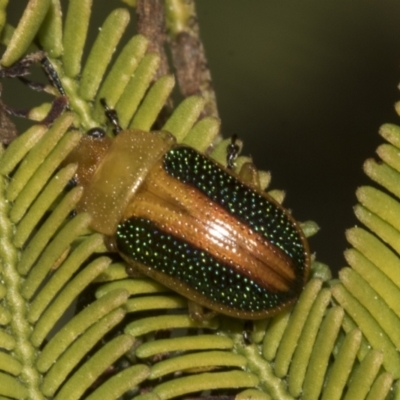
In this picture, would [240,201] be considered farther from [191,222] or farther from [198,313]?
[198,313]

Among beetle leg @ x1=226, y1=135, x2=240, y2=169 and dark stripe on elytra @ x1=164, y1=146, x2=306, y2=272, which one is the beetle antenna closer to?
dark stripe on elytra @ x1=164, y1=146, x2=306, y2=272

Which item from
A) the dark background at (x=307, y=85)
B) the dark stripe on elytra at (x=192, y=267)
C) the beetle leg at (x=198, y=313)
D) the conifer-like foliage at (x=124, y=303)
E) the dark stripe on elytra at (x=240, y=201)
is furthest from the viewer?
the dark background at (x=307, y=85)

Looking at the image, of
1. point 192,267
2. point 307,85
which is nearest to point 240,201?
point 192,267

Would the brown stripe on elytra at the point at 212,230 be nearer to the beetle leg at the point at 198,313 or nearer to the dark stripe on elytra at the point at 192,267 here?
the dark stripe on elytra at the point at 192,267

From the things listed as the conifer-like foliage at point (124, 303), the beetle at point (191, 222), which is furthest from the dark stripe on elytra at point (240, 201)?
the conifer-like foliage at point (124, 303)

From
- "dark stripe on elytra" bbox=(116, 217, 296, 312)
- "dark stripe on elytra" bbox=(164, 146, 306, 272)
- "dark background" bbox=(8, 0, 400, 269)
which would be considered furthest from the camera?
"dark background" bbox=(8, 0, 400, 269)

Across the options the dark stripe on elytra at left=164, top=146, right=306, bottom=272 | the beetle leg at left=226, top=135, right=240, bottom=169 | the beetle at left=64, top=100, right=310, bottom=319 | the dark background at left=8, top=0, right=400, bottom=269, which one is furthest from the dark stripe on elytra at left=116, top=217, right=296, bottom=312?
the dark background at left=8, top=0, right=400, bottom=269
